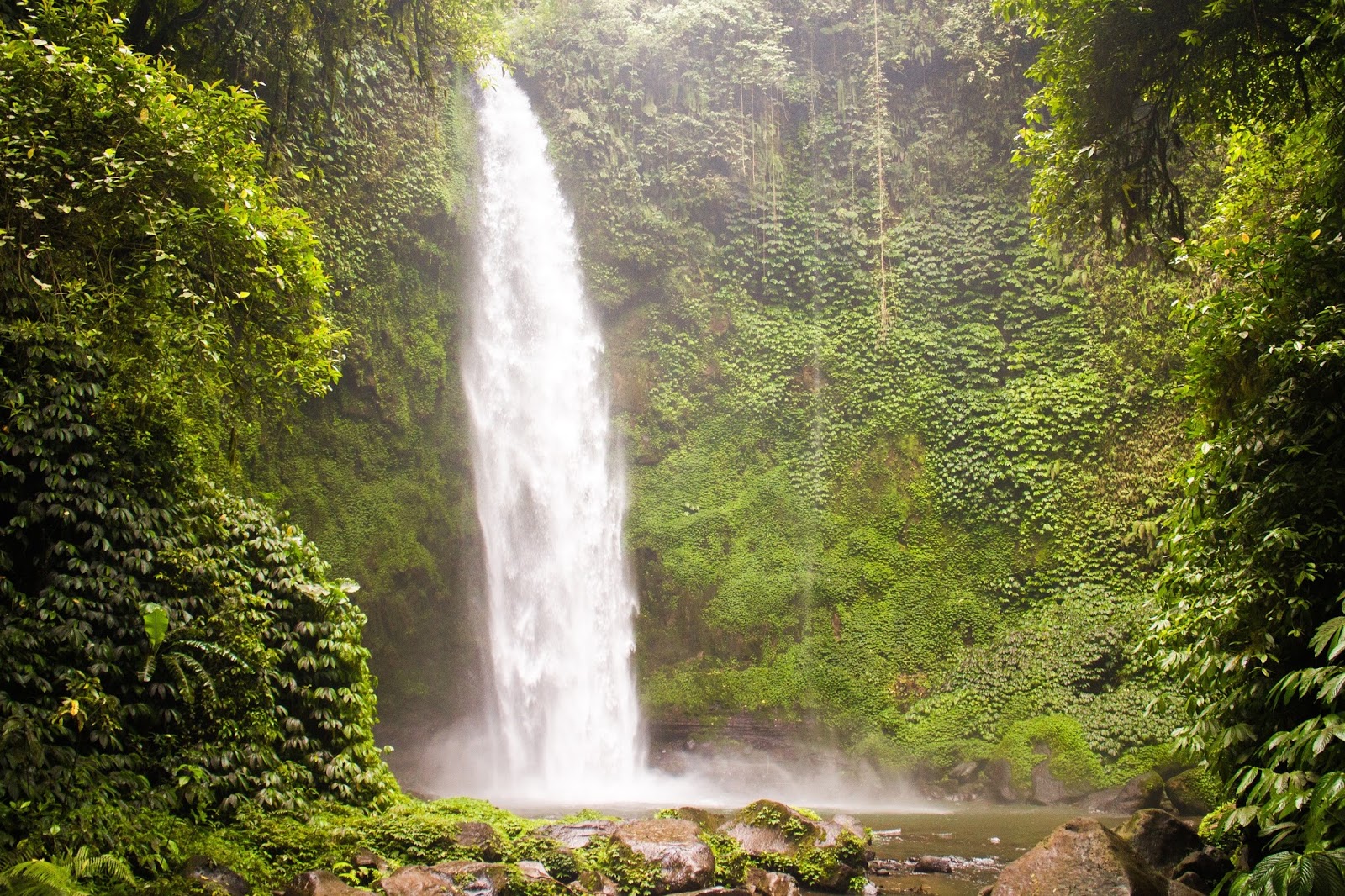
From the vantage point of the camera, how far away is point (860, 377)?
1711 cm

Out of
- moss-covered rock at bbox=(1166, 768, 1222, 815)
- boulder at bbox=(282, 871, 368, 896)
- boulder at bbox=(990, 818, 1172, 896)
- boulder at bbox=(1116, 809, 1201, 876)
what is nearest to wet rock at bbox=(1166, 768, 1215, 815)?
moss-covered rock at bbox=(1166, 768, 1222, 815)

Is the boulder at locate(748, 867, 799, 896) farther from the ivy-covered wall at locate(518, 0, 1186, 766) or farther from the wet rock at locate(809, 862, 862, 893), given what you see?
the ivy-covered wall at locate(518, 0, 1186, 766)

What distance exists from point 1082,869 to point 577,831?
415 cm

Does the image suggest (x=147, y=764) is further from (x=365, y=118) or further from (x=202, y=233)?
(x=365, y=118)

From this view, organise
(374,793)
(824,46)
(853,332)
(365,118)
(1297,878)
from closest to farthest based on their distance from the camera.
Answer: (1297,878) < (374,793) < (365,118) < (853,332) < (824,46)

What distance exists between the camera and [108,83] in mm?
6266

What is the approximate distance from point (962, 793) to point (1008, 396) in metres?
7.03

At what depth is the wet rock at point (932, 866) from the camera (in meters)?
7.93

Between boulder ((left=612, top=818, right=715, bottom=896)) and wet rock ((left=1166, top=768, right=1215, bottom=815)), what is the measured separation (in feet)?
23.3

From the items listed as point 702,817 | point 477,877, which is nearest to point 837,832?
point 702,817

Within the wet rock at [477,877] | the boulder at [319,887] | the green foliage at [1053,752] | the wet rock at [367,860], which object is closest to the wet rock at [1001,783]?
the green foliage at [1053,752]

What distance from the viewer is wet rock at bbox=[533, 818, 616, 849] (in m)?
7.52

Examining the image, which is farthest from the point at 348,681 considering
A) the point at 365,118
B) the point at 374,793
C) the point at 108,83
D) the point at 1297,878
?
the point at 365,118

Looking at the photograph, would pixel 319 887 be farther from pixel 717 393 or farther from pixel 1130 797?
pixel 717 393
